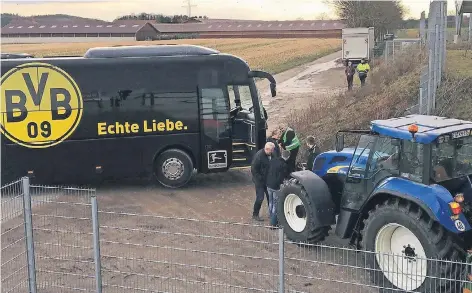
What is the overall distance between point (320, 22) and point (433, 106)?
5402 centimetres

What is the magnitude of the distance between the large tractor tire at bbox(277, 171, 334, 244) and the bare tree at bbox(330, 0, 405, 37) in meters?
41.0

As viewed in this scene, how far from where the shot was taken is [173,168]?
1375 cm

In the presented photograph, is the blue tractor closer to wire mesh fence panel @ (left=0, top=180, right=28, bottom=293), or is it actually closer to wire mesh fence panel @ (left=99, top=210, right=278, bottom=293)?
wire mesh fence panel @ (left=99, top=210, right=278, bottom=293)

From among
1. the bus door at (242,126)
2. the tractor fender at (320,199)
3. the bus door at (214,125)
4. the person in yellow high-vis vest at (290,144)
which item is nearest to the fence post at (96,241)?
the tractor fender at (320,199)

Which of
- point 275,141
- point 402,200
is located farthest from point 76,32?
point 402,200

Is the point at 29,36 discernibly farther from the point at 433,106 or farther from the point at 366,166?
the point at 366,166

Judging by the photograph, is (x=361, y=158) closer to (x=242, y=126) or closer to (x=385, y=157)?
(x=385, y=157)

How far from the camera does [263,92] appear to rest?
31.6m

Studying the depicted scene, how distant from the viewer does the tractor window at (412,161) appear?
25.0 ft

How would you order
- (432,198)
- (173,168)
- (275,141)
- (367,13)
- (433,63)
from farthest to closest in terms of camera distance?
1. (367,13)
2. (433,63)
3. (173,168)
4. (275,141)
5. (432,198)

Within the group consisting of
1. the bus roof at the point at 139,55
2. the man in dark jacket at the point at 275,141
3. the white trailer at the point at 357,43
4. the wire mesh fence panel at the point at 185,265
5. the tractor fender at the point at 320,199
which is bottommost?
the wire mesh fence panel at the point at 185,265

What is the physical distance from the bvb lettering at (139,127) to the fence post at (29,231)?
6420 millimetres

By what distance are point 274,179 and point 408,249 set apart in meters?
3.37

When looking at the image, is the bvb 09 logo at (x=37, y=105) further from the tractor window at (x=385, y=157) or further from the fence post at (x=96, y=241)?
the tractor window at (x=385, y=157)
